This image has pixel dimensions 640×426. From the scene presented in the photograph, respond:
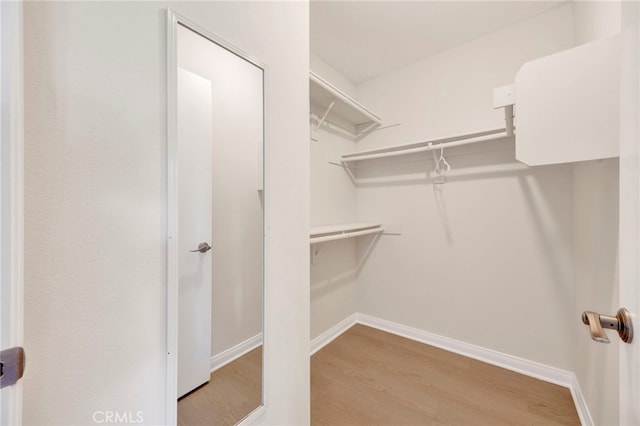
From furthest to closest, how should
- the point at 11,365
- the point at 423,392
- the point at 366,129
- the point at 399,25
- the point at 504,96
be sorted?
the point at 366,129 → the point at 399,25 → the point at 423,392 → the point at 504,96 → the point at 11,365

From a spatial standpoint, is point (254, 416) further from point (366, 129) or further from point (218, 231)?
point (366, 129)

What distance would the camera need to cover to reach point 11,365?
17.0 inches

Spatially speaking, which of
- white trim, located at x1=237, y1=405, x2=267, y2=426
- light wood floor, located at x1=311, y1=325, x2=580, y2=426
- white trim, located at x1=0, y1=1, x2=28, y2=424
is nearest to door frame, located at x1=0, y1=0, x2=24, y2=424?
white trim, located at x1=0, y1=1, x2=28, y2=424

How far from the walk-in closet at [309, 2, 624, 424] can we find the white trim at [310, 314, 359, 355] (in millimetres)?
17

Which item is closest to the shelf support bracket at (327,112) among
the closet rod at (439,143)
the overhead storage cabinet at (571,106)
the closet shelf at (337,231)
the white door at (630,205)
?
the closet rod at (439,143)

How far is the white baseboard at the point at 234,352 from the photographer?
0.89 m

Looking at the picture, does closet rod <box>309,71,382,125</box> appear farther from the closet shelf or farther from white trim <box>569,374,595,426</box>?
white trim <box>569,374,595,426</box>

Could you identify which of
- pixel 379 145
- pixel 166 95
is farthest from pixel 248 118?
pixel 379 145

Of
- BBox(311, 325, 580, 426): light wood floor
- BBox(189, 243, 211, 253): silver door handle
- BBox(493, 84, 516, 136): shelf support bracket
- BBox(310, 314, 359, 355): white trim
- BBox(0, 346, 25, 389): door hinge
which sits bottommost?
BBox(311, 325, 580, 426): light wood floor

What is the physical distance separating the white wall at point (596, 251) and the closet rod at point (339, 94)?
4.52 ft

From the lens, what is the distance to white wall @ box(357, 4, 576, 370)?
5.52 feet

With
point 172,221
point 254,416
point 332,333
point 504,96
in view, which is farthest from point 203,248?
point 332,333

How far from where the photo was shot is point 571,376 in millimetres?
1619

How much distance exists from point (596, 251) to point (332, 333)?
6.37 feet
